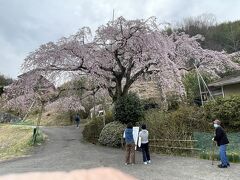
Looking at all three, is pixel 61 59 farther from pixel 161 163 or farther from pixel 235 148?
pixel 235 148

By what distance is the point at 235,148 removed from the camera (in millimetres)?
12695

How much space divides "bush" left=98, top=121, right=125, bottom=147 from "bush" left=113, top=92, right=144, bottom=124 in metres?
0.50

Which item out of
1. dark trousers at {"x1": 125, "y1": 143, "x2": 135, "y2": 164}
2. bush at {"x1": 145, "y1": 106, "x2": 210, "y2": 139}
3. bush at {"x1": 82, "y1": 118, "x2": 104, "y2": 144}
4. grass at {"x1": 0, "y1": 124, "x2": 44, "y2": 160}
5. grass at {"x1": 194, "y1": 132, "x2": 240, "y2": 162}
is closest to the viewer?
grass at {"x1": 194, "y1": 132, "x2": 240, "y2": 162}

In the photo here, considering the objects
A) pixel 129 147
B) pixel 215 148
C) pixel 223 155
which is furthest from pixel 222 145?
pixel 129 147

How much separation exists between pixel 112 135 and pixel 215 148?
6.45 metres

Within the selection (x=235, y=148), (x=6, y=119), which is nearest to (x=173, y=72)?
(x=235, y=148)

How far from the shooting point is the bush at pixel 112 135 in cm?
1787

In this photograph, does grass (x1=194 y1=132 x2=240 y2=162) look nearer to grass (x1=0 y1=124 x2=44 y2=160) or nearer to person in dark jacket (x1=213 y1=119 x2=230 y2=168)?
person in dark jacket (x1=213 y1=119 x2=230 y2=168)

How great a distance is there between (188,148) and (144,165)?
2395 millimetres

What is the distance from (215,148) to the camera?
1312cm

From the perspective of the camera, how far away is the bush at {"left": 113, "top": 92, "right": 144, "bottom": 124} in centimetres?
1819

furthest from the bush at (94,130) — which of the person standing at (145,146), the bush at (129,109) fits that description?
the person standing at (145,146)

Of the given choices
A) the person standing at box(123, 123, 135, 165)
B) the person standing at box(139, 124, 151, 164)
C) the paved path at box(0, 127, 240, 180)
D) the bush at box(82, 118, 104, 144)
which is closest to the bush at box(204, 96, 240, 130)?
the paved path at box(0, 127, 240, 180)

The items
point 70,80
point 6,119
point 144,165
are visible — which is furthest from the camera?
point 6,119
